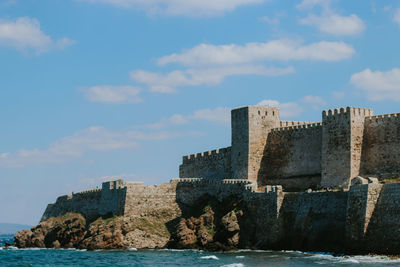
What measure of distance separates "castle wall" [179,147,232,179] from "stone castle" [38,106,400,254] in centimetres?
9

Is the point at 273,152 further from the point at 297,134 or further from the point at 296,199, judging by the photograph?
the point at 296,199

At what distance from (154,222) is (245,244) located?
32.5 ft

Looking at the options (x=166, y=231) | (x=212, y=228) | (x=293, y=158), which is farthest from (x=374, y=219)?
(x=166, y=231)

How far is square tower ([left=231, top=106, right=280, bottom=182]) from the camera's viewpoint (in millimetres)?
61562

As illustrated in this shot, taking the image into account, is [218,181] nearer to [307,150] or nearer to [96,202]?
[307,150]

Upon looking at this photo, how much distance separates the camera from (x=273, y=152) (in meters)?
61.6

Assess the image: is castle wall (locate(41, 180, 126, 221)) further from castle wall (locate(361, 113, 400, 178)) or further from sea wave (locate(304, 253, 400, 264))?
sea wave (locate(304, 253, 400, 264))

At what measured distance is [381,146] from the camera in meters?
53.2

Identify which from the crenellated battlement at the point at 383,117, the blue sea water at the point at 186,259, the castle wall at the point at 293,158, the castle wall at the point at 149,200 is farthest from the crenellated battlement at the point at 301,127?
the blue sea water at the point at 186,259

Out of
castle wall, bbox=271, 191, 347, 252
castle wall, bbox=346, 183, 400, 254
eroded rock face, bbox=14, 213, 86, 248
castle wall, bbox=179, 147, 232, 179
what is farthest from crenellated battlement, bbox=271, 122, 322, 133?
eroded rock face, bbox=14, 213, 86, 248

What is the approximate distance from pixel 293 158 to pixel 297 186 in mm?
2471

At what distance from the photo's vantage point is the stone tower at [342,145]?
53594 mm

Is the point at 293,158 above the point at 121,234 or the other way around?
above

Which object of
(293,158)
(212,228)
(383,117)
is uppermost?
(383,117)
